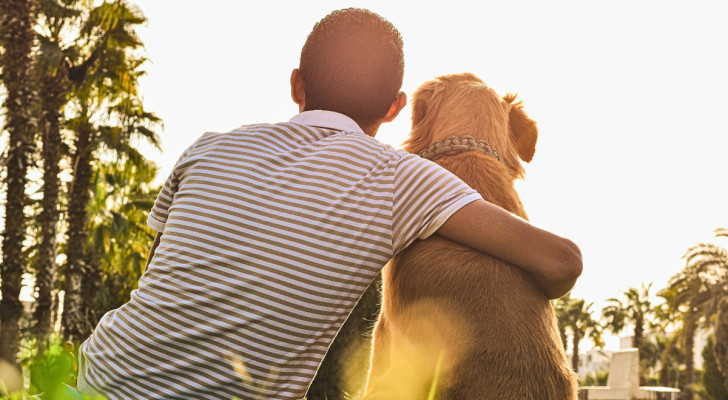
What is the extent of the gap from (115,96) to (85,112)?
1401mm

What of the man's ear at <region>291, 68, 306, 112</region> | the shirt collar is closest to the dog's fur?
the shirt collar

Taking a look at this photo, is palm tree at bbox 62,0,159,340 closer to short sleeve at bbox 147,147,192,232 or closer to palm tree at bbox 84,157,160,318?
palm tree at bbox 84,157,160,318

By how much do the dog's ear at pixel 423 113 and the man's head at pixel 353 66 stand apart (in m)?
1.03

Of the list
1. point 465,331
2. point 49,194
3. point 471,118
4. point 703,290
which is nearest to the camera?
point 465,331

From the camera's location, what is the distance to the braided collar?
2982 millimetres

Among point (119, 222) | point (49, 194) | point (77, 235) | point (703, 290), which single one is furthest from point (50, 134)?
point (703, 290)

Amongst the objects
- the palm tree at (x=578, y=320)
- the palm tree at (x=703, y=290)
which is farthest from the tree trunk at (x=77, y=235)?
the palm tree at (x=578, y=320)

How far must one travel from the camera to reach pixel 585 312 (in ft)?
225

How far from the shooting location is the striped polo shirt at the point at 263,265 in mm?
1889

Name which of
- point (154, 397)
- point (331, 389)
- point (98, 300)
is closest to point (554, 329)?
point (154, 397)

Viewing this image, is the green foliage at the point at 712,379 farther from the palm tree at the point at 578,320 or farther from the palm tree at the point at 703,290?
the palm tree at the point at 578,320

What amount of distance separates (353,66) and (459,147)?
34.0 inches

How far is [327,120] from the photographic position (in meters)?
2.22

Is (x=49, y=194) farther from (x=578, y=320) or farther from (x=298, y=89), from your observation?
(x=578, y=320)
